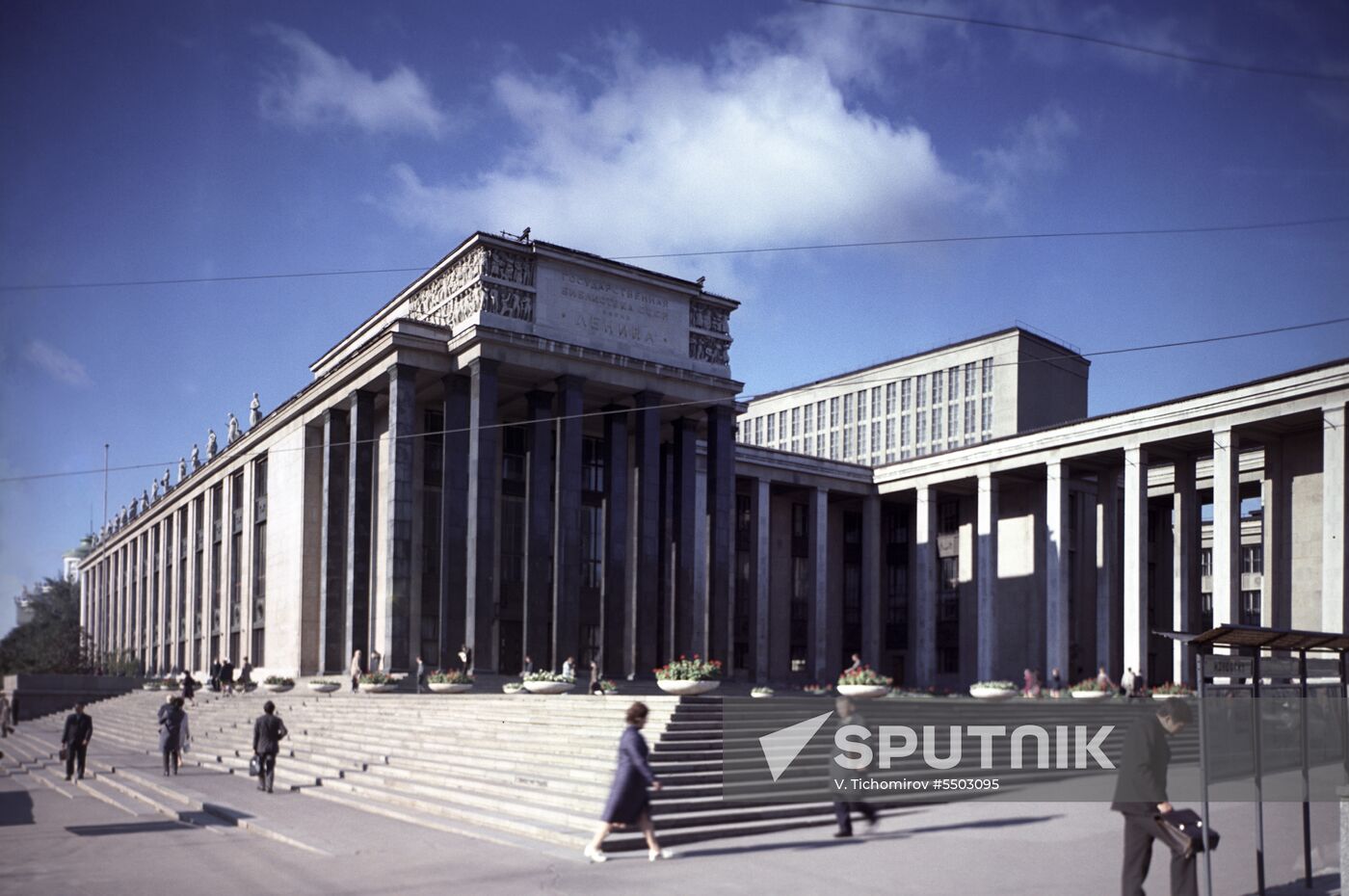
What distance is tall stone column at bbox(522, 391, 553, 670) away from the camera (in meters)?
44.5

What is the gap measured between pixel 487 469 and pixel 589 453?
32.4 feet

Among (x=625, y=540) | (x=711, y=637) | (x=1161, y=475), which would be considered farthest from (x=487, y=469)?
(x=1161, y=475)

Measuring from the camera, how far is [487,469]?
44.0 meters

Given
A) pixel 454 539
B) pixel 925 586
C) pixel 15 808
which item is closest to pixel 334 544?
pixel 454 539

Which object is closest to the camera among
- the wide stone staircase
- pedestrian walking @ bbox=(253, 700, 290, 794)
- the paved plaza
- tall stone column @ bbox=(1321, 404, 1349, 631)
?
the paved plaza

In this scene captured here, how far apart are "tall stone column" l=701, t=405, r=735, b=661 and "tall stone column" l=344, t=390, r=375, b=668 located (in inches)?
544

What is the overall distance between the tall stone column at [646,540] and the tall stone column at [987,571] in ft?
54.8

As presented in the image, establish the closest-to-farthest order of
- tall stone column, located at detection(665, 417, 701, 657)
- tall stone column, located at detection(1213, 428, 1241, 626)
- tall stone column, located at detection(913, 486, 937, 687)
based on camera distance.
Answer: tall stone column, located at detection(1213, 428, 1241, 626) → tall stone column, located at detection(665, 417, 701, 657) → tall stone column, located at detection(913, 486, 937, 687)

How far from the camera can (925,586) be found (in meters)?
61.2

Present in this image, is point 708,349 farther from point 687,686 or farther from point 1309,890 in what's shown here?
point 1309,890

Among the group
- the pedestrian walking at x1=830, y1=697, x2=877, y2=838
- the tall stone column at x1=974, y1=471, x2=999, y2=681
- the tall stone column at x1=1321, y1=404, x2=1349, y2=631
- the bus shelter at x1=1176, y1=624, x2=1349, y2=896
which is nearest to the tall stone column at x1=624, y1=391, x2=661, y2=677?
the tall stone column at x1=974, y1=471, x2=999, y2=681

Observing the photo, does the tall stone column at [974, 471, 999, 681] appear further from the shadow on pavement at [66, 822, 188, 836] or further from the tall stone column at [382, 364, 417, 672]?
the shadow on pavement at [66, 822, 188, 836]

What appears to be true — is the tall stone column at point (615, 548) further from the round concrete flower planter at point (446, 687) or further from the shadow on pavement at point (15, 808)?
the shadow on pavement at point (15, 808)

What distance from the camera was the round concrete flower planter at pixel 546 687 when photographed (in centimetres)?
3206
